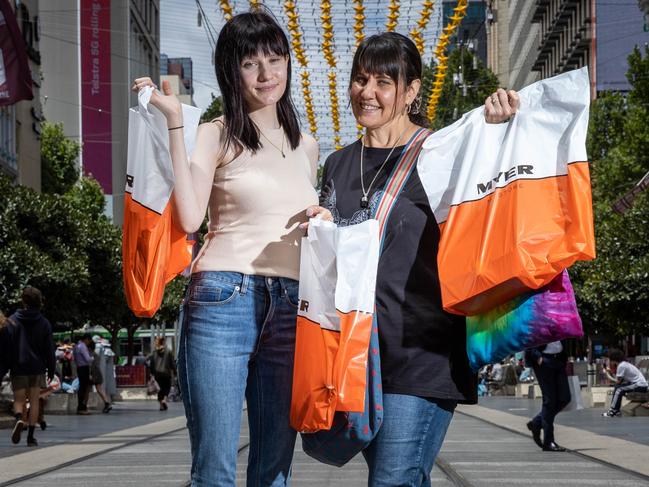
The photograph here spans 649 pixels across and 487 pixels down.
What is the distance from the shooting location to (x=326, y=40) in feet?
45.8

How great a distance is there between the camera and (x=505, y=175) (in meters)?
4.01

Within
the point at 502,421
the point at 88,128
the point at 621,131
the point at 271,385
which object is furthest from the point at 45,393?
the point at 88,128

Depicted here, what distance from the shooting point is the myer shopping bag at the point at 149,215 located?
4.08 metres

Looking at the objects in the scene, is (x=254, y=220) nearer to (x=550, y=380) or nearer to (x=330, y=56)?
(x=550, y=380)

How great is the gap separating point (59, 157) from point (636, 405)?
46.9 metres

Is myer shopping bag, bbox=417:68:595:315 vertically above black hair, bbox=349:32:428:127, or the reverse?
black hair, bbox=349:32:428:127

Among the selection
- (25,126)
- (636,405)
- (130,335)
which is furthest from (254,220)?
(130,335)

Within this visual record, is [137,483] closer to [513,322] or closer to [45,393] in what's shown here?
[513,322]

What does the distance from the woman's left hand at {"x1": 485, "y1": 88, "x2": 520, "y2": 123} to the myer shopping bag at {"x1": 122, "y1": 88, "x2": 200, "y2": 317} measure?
91cm

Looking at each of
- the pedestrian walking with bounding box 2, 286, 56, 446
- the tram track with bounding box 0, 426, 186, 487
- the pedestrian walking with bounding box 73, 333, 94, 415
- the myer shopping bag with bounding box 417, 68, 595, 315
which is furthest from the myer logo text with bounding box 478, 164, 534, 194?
the pedestrian walking with bounding box 73, 333, 94, 415

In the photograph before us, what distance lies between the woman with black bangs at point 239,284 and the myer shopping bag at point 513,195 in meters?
0.45

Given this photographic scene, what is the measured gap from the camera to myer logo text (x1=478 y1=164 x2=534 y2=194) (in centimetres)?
397

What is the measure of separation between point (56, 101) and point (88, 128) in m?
2.57

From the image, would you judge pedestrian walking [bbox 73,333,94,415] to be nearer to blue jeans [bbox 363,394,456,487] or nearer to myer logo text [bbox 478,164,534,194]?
blue jeans [bbox 363,394,456,487]
